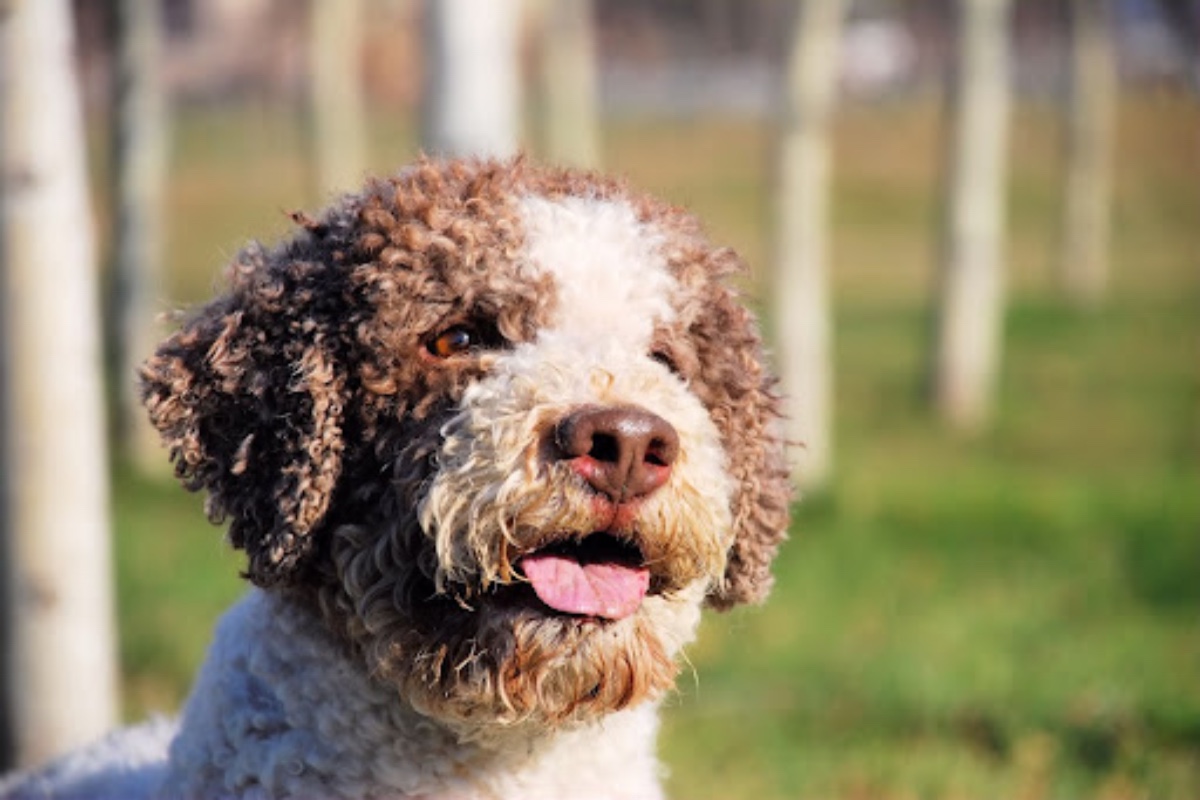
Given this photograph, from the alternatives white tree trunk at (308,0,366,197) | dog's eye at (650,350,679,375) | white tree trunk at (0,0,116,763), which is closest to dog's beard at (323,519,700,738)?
dog's eye at (650,350,679,375)

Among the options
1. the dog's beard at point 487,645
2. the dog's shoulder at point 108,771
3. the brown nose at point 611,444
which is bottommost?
the dog's shoulder at point 108,771

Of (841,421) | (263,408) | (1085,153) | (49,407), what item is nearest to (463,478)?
(263,408)

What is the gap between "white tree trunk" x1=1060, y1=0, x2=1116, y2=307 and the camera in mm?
25156

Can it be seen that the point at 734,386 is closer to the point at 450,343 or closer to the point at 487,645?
the point at 450,343

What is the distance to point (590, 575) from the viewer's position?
3195 millimetres

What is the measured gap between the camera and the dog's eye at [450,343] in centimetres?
336

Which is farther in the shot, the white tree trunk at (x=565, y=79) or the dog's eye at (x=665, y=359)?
the white tree trunk at (x=565, y=79)

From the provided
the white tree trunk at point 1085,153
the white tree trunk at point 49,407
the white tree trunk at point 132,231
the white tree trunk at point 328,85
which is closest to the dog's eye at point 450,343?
the white tree trunk at point 49,407

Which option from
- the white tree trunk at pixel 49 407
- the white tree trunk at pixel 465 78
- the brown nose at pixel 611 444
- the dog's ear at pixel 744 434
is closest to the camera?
the brown nose at pixel 611 444

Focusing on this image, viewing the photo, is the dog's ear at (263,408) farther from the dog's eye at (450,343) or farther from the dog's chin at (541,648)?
the dog's chin at (541,648)

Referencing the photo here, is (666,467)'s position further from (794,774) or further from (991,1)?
(991,1)

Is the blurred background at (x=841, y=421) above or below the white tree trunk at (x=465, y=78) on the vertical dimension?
below

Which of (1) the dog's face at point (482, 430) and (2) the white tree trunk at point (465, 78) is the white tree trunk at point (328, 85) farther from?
(1) the dog's face at point (482, 430)

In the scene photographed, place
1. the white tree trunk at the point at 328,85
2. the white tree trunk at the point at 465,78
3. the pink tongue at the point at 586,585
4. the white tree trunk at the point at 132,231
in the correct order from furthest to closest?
the white tree trunk at the point at 328,85 < the white tree trunk at the point at 132,231 < the white tree trunk at the point at 465,78 < the pink tongue at the point at 586,585
